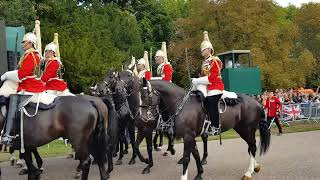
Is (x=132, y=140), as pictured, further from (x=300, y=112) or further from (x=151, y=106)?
(x=300, y=112)

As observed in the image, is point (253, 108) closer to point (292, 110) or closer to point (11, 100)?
point (11, 100)

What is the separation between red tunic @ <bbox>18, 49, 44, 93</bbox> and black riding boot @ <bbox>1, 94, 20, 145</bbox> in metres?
0.32

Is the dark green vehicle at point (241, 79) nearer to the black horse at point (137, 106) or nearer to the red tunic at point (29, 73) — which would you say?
the black horse at point (137, 106)

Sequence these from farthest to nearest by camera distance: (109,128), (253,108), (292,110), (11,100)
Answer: (292,110) < (253,108) < (109,128) < (11,100)

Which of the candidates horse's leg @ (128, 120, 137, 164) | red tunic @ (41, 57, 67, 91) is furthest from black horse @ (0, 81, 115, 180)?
horse's leg @ (128, 120, 137, 164)

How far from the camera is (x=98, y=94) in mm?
11500

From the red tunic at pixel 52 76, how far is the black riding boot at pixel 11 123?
1413 mm

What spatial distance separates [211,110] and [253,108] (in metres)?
1.48

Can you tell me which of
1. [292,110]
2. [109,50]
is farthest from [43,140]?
[109,50]

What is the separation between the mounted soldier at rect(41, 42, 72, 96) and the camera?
32.1 feet

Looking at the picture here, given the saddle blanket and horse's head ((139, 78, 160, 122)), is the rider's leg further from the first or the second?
the saddle blanket

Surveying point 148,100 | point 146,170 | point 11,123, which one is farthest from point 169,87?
point 11,123

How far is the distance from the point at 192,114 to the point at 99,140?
191 centimetres

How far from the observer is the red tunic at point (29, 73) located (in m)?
8.61
